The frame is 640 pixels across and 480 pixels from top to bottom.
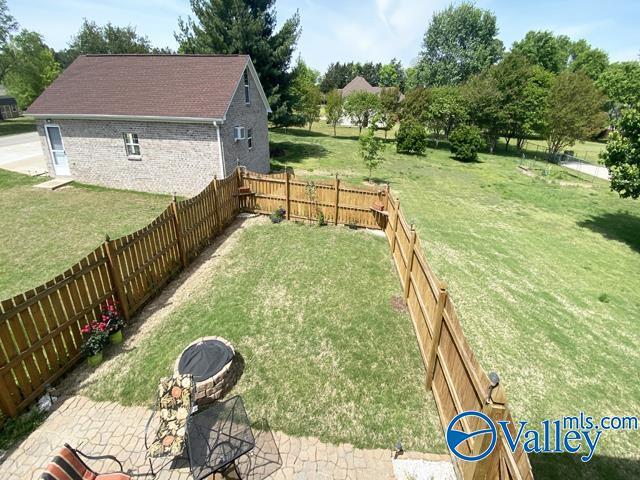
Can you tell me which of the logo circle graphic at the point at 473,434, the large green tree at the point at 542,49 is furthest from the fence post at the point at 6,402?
the large green tree at the point at 542,49

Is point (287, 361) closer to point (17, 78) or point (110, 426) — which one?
point (110, 426)

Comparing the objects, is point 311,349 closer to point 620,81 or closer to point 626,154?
point 626,154

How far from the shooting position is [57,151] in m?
18.7

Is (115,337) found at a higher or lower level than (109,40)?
lower

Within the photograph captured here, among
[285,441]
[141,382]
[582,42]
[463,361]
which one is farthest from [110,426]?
[582,42]

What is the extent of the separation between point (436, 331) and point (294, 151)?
1060 inches

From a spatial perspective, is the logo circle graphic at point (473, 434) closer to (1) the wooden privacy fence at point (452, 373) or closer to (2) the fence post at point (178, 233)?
(1) the wooden privacy fence at point (452, 373)

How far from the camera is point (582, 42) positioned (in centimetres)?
7588

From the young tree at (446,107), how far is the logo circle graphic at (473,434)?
35.8 metres

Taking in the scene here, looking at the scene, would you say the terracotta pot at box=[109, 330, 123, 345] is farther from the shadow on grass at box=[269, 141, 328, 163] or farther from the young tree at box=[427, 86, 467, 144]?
the young tree at box=[427, 86, 467, 144]

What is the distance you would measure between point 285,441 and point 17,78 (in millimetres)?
58058

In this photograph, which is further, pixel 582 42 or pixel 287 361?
pixel 582 42

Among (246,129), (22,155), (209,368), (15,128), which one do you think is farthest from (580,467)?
(15,128)

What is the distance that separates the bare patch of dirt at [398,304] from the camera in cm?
852
